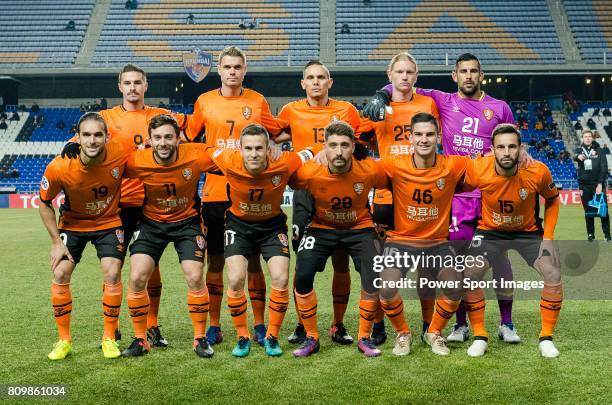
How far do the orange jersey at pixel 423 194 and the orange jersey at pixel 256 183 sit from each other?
80 centimetres

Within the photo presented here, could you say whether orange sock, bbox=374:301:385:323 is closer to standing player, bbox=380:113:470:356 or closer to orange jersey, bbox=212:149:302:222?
standing player, bbox=380:113:470:356

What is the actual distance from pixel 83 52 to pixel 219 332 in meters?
31.7

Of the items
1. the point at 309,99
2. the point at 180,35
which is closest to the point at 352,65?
the point at 180,35

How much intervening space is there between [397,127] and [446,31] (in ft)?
103

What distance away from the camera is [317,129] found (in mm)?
5887

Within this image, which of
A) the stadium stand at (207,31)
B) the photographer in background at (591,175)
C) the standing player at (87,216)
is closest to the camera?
the standing player at (87,216)

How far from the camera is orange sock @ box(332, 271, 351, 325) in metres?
5.80

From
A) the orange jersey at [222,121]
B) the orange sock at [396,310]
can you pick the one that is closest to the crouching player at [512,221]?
the orange sock at [396,310]

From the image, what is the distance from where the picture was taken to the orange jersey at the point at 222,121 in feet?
19.3

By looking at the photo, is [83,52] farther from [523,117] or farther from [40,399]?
[40,399]

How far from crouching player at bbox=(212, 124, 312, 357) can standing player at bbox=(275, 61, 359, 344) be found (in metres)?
0.27

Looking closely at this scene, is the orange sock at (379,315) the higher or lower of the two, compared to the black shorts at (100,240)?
lower

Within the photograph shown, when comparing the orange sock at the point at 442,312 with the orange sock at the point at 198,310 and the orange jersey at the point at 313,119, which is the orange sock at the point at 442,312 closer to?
the orange jersey at the point at 313,119

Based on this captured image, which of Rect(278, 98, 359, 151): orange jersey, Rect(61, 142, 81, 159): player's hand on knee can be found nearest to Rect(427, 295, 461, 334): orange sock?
Rect(278, 98, 359, 151): orange jersey
